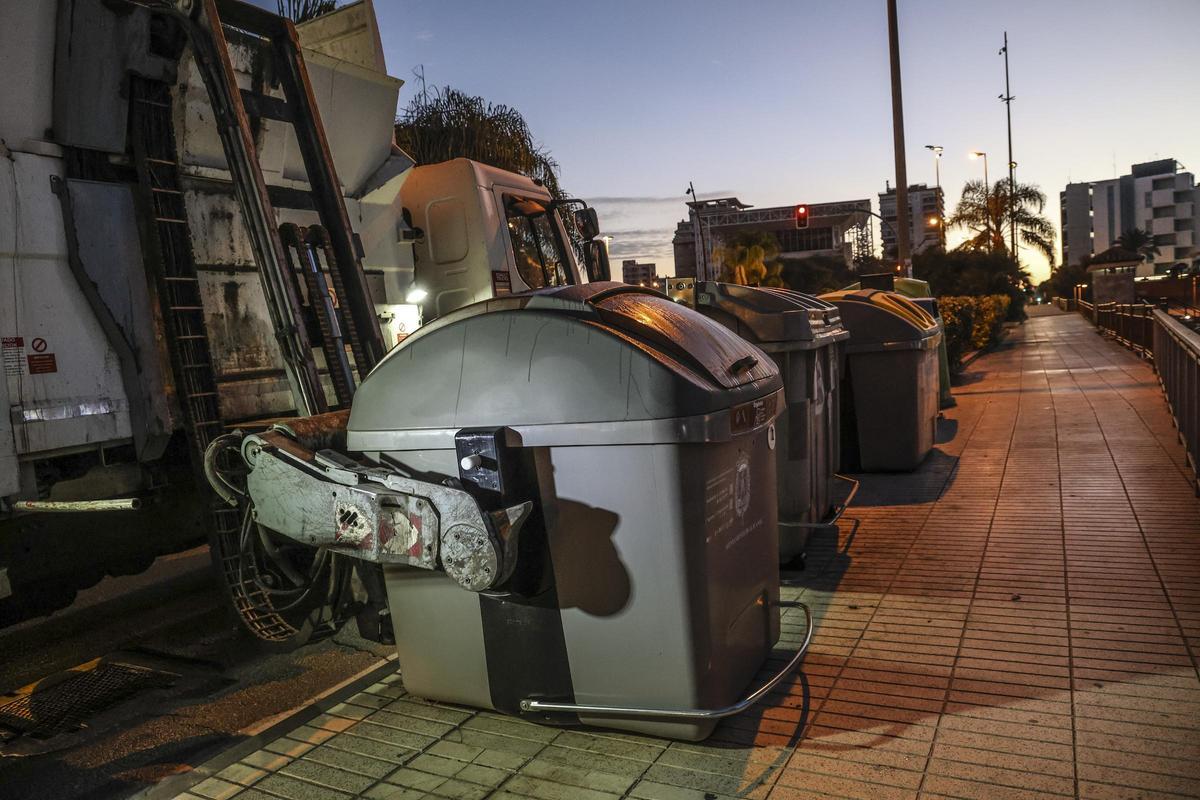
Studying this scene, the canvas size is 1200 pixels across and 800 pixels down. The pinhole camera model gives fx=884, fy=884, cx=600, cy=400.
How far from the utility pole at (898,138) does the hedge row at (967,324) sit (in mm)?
1395

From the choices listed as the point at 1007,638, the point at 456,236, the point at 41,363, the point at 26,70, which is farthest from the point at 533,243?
the point at 1007,638

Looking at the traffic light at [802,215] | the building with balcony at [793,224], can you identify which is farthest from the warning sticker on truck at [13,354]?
the building with balcony at [793,224]

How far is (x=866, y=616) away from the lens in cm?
459

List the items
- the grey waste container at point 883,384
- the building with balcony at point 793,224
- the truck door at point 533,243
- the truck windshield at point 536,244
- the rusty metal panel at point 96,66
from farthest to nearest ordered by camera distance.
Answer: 1. the building with balcony at point 793,224
2. the grey waste container at point 883,384
3. the truck windshield at point 536,244
4. the truck door at point 533,243
5. the rusty metal panel at point 96,66

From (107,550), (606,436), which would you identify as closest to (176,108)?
(107,550)

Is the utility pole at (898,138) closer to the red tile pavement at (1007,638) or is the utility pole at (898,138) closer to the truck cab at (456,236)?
the red tile pavement at (1007,638)

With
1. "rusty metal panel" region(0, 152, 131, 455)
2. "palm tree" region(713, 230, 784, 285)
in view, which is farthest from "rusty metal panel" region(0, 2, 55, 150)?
"palm tree" region(713, 230, 784, 285)

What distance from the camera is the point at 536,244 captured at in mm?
7633

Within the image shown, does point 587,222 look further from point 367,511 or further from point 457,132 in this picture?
point 457,132

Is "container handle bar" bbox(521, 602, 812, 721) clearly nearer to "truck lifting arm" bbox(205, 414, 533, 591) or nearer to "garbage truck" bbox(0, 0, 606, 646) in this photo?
"truck lifting arm" bbox(205, 414, 533, 591)

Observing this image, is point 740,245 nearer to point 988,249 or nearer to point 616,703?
point 988,249

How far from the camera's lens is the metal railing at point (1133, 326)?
55.0ft

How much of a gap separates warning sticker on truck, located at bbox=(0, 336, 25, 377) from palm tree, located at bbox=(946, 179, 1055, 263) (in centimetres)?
4834

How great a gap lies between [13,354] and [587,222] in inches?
181
